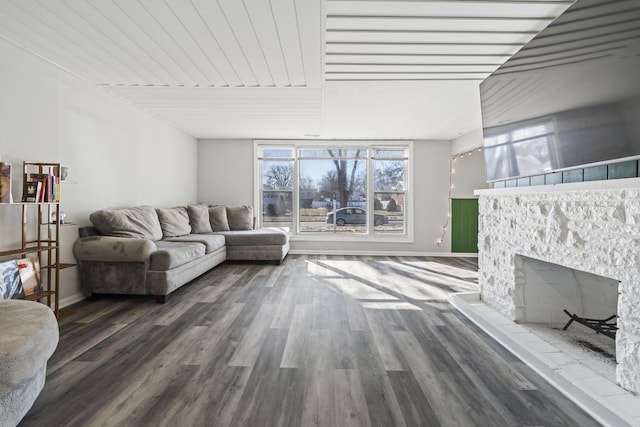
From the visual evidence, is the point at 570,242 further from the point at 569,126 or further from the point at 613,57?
the point at 613,57

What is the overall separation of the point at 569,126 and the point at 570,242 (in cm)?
74

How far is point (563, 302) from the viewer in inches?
99.2

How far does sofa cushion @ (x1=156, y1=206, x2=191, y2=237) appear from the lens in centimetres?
444

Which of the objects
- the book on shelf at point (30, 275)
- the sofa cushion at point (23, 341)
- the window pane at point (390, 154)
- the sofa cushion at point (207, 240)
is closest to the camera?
the sofa cushion at point (23, 341)

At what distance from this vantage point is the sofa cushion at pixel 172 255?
322 centimetres

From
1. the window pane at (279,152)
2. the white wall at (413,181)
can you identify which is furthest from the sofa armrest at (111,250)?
the window pane at (279,152)

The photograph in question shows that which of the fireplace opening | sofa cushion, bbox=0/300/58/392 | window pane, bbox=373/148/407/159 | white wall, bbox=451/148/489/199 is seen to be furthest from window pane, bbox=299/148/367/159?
sofa cushion, bbox=0/300/58/392

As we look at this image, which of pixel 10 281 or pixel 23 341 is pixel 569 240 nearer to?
pixel 23 341

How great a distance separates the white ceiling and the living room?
2 cm

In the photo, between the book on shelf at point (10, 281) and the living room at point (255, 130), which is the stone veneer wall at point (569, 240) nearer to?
the living room at point (255, 130)

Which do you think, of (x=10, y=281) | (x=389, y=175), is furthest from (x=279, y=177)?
(x=10, y=281)

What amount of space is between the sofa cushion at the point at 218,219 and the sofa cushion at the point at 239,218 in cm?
10

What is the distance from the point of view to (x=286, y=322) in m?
2.72

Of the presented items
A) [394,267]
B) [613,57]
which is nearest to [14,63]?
[613,57]
